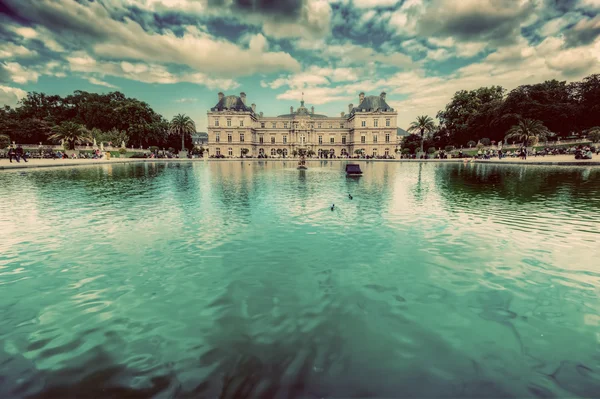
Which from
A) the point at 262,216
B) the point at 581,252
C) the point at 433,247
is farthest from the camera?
the point at 262,216

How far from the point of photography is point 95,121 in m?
69.1

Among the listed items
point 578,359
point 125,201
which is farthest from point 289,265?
point 125,201

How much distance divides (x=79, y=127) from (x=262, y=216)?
58223 millimetres

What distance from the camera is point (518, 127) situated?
46.6 metres

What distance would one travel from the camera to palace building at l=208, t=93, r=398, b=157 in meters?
81.4

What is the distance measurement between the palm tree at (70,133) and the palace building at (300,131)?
3298 centimetres

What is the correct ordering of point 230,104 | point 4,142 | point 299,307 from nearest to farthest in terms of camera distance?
1. point 299,307
2. point 4,142
3. point 230,104

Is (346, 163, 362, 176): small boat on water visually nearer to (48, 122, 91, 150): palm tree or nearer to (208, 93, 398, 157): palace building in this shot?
(48, 122, 91, 150): palm tree

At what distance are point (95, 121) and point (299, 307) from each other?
82.7 meters

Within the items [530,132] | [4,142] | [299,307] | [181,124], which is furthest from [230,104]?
[299,307]

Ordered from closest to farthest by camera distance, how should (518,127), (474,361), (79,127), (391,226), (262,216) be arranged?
(474,361) < (391,226) < (262,216) < (518,127) < (79,127)

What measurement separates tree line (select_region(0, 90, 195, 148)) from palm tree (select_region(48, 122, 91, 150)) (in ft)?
2.13

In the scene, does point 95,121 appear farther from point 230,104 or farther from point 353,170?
point 353,170

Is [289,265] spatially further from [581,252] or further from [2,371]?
[581,252]
